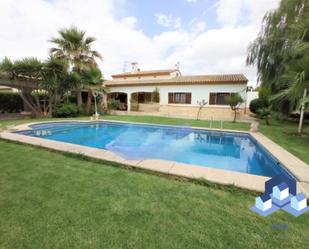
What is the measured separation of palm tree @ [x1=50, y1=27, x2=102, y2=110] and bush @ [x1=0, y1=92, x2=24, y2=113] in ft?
22.1

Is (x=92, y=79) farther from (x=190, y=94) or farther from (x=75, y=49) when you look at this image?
(x=190, y=94)

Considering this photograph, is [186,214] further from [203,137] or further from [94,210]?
[203,137]

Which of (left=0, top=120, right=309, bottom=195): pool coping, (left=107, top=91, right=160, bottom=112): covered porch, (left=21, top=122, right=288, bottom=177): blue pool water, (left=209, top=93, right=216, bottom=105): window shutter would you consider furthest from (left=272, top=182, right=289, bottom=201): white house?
(left=107, top=91, right=160, bottom=112): covered porch

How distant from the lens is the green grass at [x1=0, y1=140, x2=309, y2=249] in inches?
77.2

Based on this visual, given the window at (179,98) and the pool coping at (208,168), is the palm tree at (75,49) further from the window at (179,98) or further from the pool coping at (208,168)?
the pool coping at (208,168)

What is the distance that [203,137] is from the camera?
9797 millimetres

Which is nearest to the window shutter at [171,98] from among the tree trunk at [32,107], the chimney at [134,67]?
the tree trunk at [32,107]

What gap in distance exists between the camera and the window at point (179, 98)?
17467mm

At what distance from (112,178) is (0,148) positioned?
14.9 feet

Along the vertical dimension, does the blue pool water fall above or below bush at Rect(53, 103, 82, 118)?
below

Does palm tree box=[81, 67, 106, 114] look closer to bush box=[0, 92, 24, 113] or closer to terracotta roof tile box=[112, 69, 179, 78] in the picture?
bush box=[0, 92, 24, 113]

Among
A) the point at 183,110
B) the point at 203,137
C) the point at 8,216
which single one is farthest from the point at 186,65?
the point at 8,216

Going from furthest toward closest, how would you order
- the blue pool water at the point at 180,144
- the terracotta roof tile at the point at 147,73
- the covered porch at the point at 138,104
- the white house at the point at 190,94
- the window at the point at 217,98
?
the terracotta roof tile at the point at 147,73 → the covered porch at the point at 138,104 → the window at the point at 217,98 → the white house at the point at 190,94 → the blue pool water at the point at 180,144

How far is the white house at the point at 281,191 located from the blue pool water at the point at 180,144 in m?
2.70
